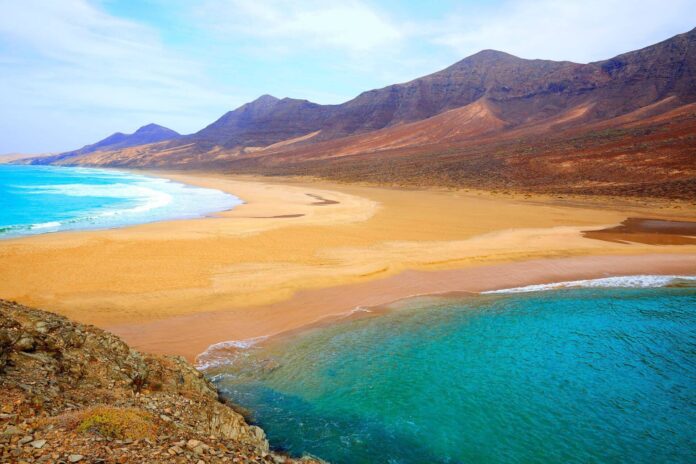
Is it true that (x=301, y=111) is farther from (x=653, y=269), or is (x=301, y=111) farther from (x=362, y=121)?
(x=653, y=269)

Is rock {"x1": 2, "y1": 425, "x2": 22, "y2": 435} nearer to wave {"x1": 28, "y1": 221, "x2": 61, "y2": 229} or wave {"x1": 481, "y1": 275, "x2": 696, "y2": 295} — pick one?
wave {"x1": 481, "y1": 275, "x2": 696, "y2": 295}

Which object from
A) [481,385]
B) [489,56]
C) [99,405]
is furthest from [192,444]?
[489,56]

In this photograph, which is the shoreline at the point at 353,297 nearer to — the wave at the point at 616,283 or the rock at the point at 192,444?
the wave at the point at 616,283

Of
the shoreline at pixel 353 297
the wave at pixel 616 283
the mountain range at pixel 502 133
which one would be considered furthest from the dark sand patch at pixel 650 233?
the mountain range at pixel 502 133

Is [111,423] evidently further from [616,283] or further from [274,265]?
[616,283]

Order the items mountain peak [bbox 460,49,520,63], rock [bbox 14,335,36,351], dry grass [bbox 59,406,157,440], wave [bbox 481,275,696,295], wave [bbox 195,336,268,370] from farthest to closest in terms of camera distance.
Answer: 1. mountain peak [bbox 460,49,520,63]
2. wave [bbox 481,275,696,295]
3. wave [bbox 195,336,268,370]
4. rock [bbox 14,335,36,351]
5. dry grass [bbox 59,406,157,440]

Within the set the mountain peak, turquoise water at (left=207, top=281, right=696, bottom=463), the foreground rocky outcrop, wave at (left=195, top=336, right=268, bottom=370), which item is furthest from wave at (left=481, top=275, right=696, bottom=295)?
the mountain peak

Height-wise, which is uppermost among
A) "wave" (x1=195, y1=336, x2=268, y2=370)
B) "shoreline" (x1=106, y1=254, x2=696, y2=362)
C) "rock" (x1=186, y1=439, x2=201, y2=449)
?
"rock" (x1=186, y1=439, x2=201, y2=449)

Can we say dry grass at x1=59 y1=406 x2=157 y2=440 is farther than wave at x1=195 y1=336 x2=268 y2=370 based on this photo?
No
